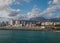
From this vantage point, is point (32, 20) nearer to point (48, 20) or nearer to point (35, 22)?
point (35, 22)

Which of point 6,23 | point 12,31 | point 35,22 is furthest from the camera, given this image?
point 12,31

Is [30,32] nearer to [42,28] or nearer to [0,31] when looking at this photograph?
[42,28]

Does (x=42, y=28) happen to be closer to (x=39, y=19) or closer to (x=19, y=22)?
(x=39, y=19)

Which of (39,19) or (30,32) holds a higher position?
(39,19)

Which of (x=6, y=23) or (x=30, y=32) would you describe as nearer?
(x=6, y=23)

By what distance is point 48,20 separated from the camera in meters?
17.7

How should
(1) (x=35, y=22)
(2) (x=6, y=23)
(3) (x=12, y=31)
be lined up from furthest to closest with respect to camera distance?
1. (3) (x=12, y=31)
2. (1) (x=35, y=22)
3. (2) (x=6, y=23)

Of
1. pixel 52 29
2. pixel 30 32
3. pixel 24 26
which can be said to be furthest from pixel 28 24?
pixel 52 29

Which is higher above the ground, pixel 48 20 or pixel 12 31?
pixel 48 20

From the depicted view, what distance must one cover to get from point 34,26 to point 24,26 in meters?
1.09

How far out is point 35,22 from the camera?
1630cm

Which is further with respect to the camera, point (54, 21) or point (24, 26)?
point (54, 21)

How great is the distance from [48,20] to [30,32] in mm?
2752

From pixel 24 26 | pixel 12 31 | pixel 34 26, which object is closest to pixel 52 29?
pixel 34 26
